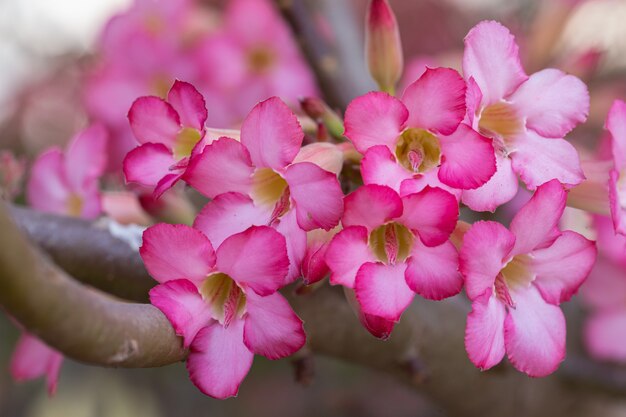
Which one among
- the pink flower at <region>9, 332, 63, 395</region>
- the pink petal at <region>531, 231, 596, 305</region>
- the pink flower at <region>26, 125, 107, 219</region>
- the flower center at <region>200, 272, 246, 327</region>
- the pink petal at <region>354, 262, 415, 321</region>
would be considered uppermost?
the pink petal at <region>354, 262, 415, 321</region>

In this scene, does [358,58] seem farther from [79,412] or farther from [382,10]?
[79,412]

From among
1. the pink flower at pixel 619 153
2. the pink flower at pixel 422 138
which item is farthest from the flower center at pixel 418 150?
the pink flower at pixel 619 153

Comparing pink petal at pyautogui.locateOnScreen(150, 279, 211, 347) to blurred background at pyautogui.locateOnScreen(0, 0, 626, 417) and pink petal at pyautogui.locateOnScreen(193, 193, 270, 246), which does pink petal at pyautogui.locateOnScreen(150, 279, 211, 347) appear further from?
blurred background at pyautogui.locateOnScreen(0, 0, 626, 417)

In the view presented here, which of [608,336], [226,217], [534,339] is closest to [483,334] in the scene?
[534,339]

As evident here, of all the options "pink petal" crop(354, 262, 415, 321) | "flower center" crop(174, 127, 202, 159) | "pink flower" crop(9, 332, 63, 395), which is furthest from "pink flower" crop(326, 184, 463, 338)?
"pink flower" crop(9, 332, 63, 395)

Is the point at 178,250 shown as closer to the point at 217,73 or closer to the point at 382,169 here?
the point at 382,169

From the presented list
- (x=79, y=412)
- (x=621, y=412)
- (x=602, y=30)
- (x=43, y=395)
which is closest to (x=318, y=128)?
(x=621, y=412)
